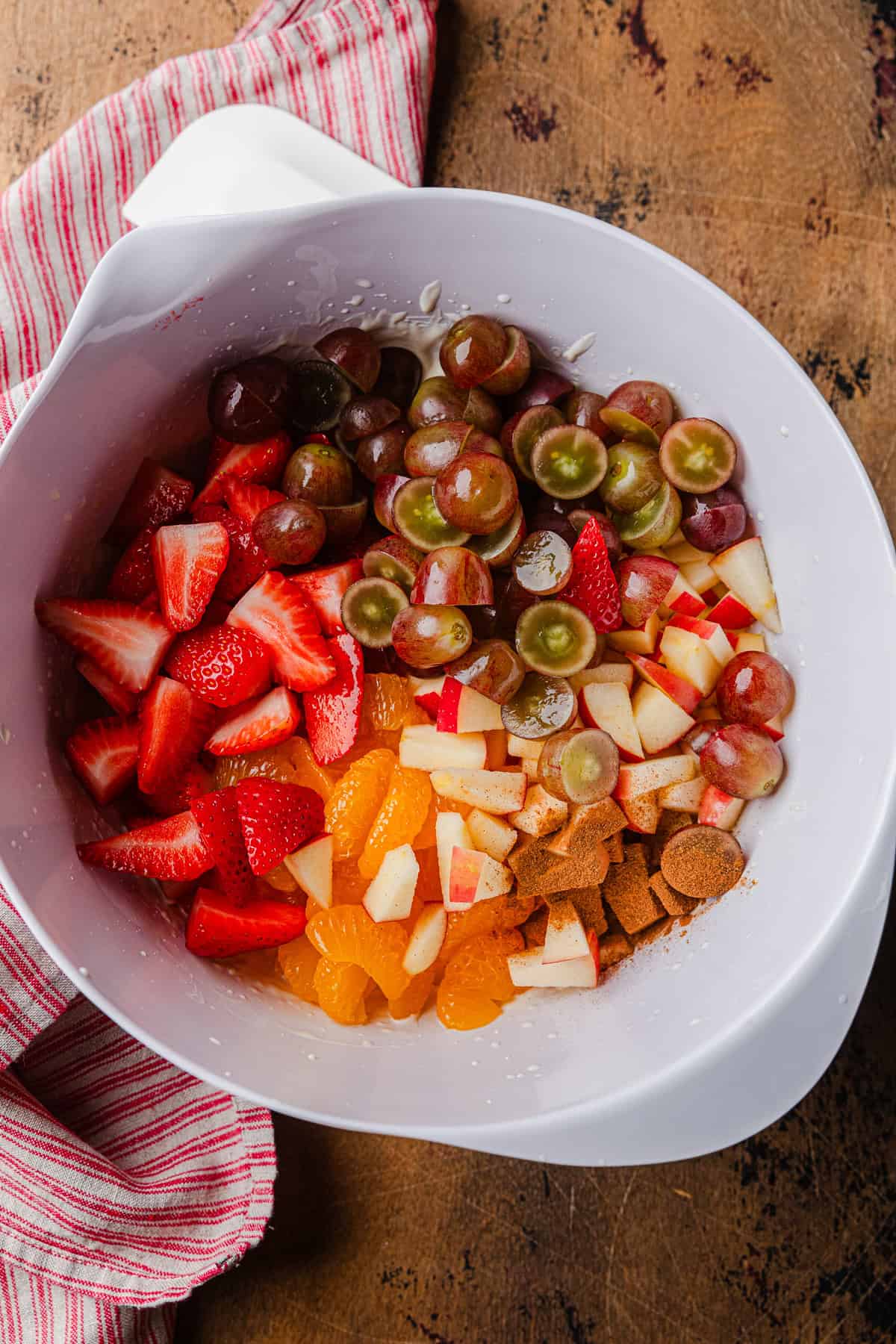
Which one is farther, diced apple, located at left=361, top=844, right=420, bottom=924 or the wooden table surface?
the wooden table surface

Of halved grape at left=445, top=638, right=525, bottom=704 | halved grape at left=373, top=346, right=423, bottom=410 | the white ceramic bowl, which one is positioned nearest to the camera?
the white ceramic bowl

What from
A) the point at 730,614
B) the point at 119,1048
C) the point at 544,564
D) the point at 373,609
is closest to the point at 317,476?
the point at 373,609

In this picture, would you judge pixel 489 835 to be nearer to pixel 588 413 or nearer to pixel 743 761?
pixel 743 761

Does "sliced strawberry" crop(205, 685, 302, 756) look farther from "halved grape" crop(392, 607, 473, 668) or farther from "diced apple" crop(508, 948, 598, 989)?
"diced apple" crop(508, 948, 598, 989)

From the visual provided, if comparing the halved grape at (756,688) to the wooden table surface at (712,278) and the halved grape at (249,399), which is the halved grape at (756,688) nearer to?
the wooden table surface at (712,278)

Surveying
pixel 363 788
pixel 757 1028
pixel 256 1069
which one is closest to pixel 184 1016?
pixel 256 1069

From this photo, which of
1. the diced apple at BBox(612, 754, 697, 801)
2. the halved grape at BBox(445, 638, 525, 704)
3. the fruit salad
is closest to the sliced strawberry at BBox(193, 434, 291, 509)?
the fruit salad
